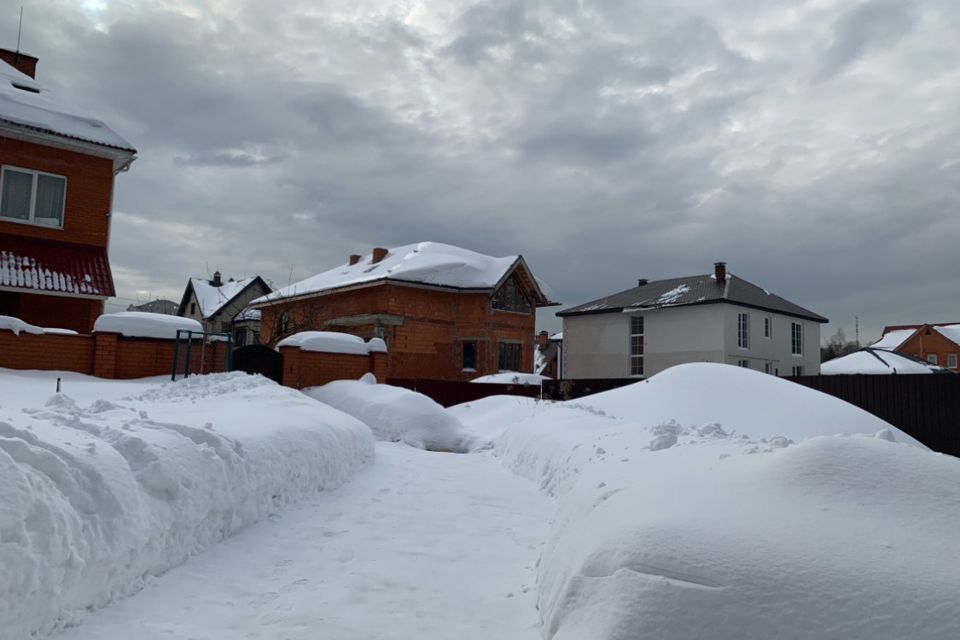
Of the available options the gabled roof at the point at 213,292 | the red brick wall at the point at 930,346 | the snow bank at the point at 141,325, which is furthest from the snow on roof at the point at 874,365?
the gabled roof at the point at 213,292

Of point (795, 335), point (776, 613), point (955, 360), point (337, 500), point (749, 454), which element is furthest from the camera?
point (955, 360)

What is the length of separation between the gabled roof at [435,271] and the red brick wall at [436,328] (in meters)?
0.51

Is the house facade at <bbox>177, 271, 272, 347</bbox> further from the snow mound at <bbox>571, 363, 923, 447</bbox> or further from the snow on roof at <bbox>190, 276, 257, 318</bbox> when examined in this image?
the snow mound at <bbox>571, 363, 923, 447</bbox>

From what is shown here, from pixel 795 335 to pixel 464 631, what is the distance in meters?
32.3

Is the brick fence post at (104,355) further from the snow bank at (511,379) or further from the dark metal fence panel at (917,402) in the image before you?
the dark metal fence panel at (917,402)

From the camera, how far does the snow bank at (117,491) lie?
10.4 ft

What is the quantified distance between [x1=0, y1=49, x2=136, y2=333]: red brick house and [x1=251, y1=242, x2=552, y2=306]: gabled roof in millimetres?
11224

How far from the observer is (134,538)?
3.88 meters

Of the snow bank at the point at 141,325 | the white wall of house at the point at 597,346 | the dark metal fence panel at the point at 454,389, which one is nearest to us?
the snow bank at the point at 141,325

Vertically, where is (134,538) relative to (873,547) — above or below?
below

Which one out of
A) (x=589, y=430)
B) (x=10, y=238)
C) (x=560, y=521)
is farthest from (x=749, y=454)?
(x=10, y=238)

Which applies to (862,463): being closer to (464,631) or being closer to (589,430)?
(464,631)

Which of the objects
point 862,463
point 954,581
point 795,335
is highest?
point 795,335

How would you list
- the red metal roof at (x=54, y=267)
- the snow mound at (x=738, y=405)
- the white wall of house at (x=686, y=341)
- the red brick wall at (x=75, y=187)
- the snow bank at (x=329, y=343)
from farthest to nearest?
the white wall of house at (x=686, y=341)
the snow bank at (x=329, y=343)
the red brick wall at (x=75, y=187)
the red metal roof at (x=54, y=267)
the snow mound at (x=738, y=405)
